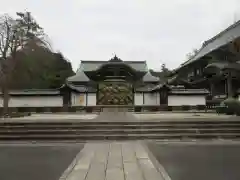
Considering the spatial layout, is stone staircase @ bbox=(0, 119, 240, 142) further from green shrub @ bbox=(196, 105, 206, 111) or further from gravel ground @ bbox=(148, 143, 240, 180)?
green shrub @ bbox=(196, 105, 206, 111)

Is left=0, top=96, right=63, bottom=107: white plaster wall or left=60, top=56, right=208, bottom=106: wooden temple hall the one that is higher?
left=60, top=56, right=208, bottom=106: wooden temple hall

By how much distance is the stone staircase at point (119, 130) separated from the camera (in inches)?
472

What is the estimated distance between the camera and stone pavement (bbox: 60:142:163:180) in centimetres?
604

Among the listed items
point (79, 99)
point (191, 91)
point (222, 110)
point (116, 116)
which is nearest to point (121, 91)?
point (79, 99)

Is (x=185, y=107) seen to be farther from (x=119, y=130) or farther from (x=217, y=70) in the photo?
(x=119, y=130)

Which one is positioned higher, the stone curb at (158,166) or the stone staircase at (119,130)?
the stone staircase at (119,130)

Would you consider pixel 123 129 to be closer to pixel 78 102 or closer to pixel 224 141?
pixel 224 141

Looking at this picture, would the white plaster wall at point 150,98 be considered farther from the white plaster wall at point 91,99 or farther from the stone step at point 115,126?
the stone step at point 115,126

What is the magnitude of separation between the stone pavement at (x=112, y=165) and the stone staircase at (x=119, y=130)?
2260mm

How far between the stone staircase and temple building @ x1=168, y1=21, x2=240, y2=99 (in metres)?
8.25

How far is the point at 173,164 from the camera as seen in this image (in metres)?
7.22

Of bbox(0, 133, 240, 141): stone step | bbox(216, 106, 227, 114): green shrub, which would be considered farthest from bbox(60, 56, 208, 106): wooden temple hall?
bbox(0, 133, 240, 141): stone step

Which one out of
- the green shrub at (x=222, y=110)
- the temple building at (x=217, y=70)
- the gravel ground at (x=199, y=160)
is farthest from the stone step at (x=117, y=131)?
the temple building at (x=217, y=70)

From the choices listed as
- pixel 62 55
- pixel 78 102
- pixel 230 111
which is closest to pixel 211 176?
pixel 230 111
